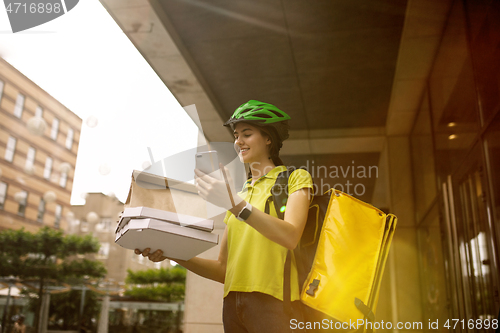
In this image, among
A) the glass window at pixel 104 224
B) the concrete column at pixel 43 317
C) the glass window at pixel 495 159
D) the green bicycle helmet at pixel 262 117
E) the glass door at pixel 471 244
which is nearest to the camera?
the green bicycle helmet at pixel 262 117

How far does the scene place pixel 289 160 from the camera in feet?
20.5

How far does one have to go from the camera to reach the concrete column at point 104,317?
78.6ft

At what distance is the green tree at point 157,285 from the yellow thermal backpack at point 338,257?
27.4 meters

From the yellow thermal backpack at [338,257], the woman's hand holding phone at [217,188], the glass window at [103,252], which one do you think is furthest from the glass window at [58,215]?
the woman's hand holding phone at [217,188]

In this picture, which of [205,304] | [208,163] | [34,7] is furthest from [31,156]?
[208,163]

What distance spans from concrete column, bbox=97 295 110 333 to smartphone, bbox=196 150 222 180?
26.3m

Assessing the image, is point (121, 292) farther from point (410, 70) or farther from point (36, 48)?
point (410, 70)

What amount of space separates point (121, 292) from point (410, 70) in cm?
2988

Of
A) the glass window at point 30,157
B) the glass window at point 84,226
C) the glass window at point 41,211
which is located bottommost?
the glass window at point 84,226

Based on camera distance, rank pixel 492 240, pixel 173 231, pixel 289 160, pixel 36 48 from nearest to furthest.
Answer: pixel 173 231 < pixel 492 240 < pixel 289 160 < pixel 36 48

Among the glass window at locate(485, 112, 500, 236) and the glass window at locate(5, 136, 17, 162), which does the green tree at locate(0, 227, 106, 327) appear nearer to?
the glass window at locate(5, 136, 17, 162)

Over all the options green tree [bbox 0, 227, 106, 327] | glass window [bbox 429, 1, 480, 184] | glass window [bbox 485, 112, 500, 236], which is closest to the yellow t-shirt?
glass window [bbox 485, 112, 500, 236]

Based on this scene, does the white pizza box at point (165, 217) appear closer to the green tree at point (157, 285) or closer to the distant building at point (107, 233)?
the distant building at point (107, 233)

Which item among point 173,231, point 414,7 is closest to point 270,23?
point 414,7
